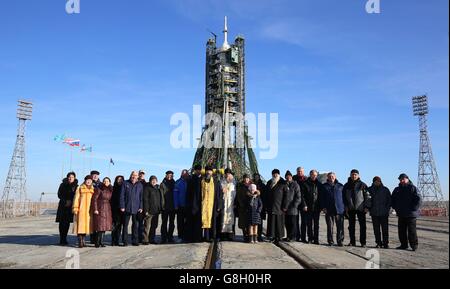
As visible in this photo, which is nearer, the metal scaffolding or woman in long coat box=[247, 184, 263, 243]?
woman in long coat box=[247, 184, 263, 243]

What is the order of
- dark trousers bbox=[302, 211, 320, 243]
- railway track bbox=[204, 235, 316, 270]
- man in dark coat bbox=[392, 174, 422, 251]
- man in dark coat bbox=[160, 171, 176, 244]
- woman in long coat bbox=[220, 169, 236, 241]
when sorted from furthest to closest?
man in dark coat bbox=[160, 171, 176, 244] < dark trousers bbox=[302, 211, 320, 243] < woman in long coat bbox=[220, 169, 236, 241] < man in dark coat bbox=[392, 174, 422, 251] < railway track bbox=[204, 235, 316, 270]

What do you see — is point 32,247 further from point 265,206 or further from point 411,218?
point 411,218

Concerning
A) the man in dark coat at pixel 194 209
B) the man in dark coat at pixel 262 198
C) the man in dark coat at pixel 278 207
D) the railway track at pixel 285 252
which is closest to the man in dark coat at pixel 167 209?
the man in dark coat at pixel 194 209

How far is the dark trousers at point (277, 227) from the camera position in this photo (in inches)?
443

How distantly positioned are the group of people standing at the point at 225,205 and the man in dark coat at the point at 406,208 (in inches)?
1.0

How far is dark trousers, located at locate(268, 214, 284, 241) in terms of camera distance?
36.9 ft

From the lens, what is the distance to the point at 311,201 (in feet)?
37.6

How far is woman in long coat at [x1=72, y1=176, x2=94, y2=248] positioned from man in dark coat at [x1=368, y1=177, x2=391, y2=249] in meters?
7.79

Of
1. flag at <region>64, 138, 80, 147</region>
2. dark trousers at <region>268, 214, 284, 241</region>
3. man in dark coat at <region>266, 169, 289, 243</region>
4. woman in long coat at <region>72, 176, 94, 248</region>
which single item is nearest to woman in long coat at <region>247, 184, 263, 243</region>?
man in dark coat at <region>266, 169, 289, 243</region>

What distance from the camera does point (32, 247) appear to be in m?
10.4

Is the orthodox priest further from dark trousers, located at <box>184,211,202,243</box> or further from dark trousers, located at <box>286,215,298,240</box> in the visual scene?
dark trousers, located at <box>286,215,298,240</box>

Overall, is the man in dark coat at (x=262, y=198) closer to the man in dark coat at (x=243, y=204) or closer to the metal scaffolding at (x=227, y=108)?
the man in dark coat at (x=243, y=204)
